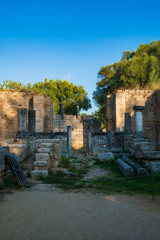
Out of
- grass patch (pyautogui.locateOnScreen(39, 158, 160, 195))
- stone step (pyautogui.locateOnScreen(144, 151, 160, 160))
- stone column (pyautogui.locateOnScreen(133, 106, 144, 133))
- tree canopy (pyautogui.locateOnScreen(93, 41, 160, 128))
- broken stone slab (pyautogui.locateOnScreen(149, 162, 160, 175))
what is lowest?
grass patch (pyautogui.locateOnScreen(39, 158, 160, 195))

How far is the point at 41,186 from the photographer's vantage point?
556cm

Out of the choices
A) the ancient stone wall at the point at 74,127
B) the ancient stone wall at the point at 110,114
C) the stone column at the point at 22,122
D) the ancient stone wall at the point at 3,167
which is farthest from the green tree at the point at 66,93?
the ancient stone wall at the point at 3,167

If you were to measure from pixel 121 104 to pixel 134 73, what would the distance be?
23.1ft

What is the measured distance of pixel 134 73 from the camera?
2242 centimetres

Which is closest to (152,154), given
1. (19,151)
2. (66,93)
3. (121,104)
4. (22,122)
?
(19,151)

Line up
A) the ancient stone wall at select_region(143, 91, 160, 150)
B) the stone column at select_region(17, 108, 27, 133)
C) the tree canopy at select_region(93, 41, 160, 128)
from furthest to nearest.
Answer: the tree canopy at select_region(93, 41, 160, 128) → the ancient stone wall at select_region(143, 91, 160, 150) → the stone column at select_region(17, 108, 27, 133)

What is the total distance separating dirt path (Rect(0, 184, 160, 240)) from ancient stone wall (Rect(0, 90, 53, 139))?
1372 cm

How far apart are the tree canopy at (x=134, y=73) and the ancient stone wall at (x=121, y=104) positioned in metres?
2.16

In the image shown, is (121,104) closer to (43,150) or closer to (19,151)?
(43,150)

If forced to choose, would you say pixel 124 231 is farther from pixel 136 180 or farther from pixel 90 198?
pixel 136 180

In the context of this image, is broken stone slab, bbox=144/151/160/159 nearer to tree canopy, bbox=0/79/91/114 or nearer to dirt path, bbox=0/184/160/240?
dirt path, bbox=0/184/160/240

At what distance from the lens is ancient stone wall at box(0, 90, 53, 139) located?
59.1 feet

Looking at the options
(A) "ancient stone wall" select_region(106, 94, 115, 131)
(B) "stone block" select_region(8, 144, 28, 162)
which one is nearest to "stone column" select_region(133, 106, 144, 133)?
(B) "stone block" select_region(8, 144, 28, 162)

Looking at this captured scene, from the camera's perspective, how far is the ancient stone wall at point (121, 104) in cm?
1712
